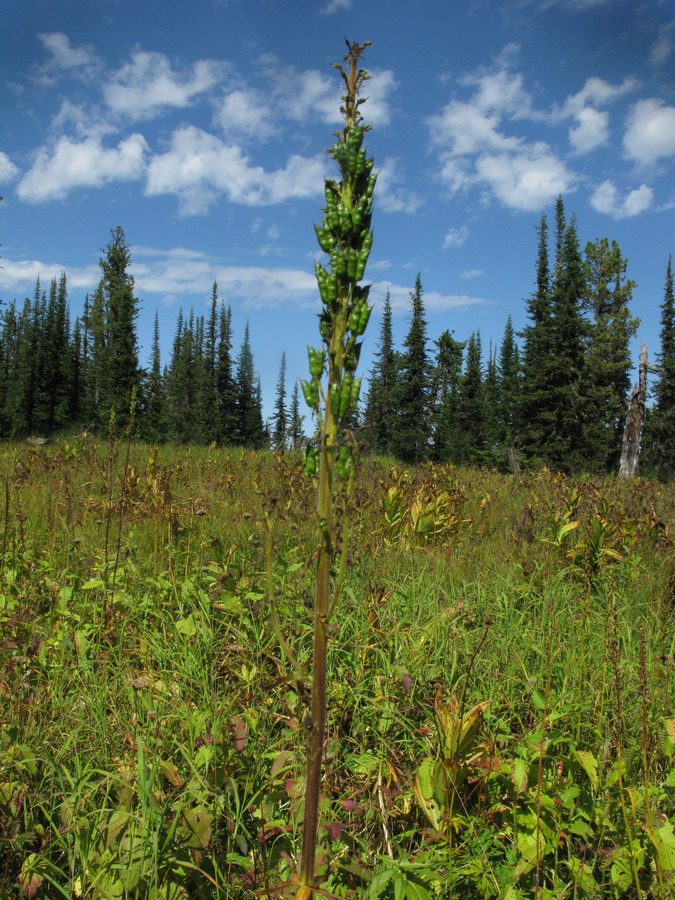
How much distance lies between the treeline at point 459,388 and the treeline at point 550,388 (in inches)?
3.7

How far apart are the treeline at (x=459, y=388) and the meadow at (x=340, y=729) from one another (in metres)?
1.58

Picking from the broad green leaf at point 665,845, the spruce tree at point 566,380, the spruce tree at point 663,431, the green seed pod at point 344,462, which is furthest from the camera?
the spruce tree at point 663,431

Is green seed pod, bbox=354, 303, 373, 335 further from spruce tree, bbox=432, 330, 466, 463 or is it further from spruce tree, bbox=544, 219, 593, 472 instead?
spruce tree, bbox=432, 330, 466, 463

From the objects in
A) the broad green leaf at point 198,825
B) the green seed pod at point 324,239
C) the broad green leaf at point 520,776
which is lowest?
the broad green leaf at point 198,825

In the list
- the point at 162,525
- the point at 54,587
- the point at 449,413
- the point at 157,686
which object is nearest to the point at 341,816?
the point at 157,686

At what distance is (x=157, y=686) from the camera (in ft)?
8.09

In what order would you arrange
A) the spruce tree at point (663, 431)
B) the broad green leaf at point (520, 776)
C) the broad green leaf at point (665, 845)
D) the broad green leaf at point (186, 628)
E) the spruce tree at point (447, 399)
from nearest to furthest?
the broad green leaf at point (665, 845) → the broad green leaf at point (520, 776) → the broad green leaf at point (186, 628) → the spruce tree at point (663, 431) → the spruce tree at point (447, 399)

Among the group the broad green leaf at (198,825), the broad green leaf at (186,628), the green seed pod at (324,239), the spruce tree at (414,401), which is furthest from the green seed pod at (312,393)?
the spruce tree at (414,401)

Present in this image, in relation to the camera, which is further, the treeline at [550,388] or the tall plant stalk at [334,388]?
the treeline at [550,388]

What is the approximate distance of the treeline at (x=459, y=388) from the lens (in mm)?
27391

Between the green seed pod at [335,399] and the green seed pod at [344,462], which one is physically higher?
the green seed pod at [335,399]

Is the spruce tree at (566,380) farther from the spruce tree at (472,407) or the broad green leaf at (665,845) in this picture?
the broad green leaf at (665,845)

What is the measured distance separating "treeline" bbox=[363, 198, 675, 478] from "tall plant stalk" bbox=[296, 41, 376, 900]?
13.7 m

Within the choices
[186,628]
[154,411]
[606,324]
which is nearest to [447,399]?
[606,324]
